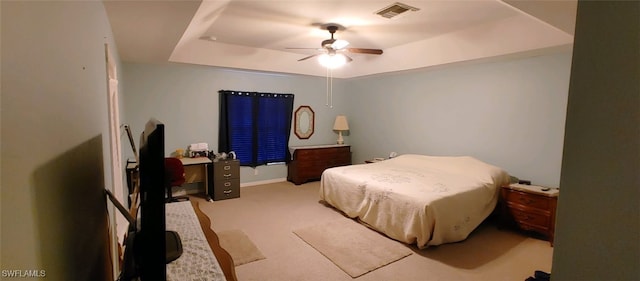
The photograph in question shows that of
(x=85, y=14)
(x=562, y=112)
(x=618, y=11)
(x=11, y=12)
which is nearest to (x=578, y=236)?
(x=618, y=11)

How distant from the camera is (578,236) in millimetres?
611

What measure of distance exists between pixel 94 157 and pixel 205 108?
13.1 ft

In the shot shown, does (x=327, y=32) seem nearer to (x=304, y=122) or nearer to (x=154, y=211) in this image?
(x=304, y=122)

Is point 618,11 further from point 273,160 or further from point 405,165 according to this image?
point 273,160

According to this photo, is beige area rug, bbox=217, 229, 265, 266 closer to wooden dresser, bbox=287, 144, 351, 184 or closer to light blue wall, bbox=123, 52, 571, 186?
light blue wall, bbox=123, 52, 571, 186

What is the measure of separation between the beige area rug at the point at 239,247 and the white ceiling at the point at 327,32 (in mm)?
2180

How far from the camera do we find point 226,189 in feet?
16.0

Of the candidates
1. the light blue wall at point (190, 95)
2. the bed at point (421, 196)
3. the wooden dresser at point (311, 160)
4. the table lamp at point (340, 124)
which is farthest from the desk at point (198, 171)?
the table lamp at point (340, 124)

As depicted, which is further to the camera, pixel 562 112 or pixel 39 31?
pixel 562 112

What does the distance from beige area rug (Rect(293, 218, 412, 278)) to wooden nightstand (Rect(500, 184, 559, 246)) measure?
154 centimetres

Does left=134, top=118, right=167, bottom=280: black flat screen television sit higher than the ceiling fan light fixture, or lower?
lower

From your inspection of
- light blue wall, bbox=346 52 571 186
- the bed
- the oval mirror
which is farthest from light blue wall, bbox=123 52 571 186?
the bed

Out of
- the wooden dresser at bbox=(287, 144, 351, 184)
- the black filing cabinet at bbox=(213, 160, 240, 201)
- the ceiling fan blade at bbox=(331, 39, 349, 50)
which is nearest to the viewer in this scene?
the ceiling fan blade at bbox=(331, 39, 349, 50)

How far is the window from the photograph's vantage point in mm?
5309
